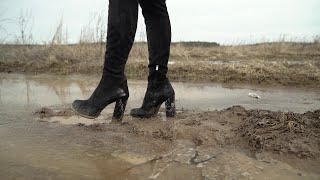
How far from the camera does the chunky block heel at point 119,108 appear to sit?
7.30 ft

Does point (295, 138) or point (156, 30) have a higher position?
point (156, 30)

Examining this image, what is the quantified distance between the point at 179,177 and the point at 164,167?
0.12 metres

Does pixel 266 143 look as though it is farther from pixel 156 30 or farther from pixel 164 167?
pixel 156 30

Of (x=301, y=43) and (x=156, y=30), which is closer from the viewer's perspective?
(x=156, y=30)

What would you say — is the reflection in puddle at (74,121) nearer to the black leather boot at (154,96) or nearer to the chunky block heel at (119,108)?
the chunky block heel at (119,108)

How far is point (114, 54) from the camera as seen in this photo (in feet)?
6.82

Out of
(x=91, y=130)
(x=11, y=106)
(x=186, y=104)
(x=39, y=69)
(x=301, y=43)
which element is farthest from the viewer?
(x=301, y=43)

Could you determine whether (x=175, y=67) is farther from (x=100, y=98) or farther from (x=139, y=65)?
(x=100, y=98)

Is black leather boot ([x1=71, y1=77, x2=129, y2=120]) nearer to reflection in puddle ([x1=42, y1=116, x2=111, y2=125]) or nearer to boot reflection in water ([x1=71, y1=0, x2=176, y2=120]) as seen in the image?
boot reflection in water ([x1=71, y1=0, x2=176, y2=120])

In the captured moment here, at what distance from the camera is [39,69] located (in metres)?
6.46

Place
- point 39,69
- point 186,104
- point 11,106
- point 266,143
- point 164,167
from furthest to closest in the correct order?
point 39,69 < point 186,104 < point 11,106 < point 266,143 < point 164,167

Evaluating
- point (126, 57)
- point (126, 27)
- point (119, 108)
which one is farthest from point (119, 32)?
point (119, 108)

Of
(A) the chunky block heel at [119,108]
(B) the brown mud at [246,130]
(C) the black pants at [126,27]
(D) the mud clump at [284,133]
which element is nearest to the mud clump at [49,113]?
(B) the brown mud at [246,130]

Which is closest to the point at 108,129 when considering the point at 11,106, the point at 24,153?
the point at 24,153
